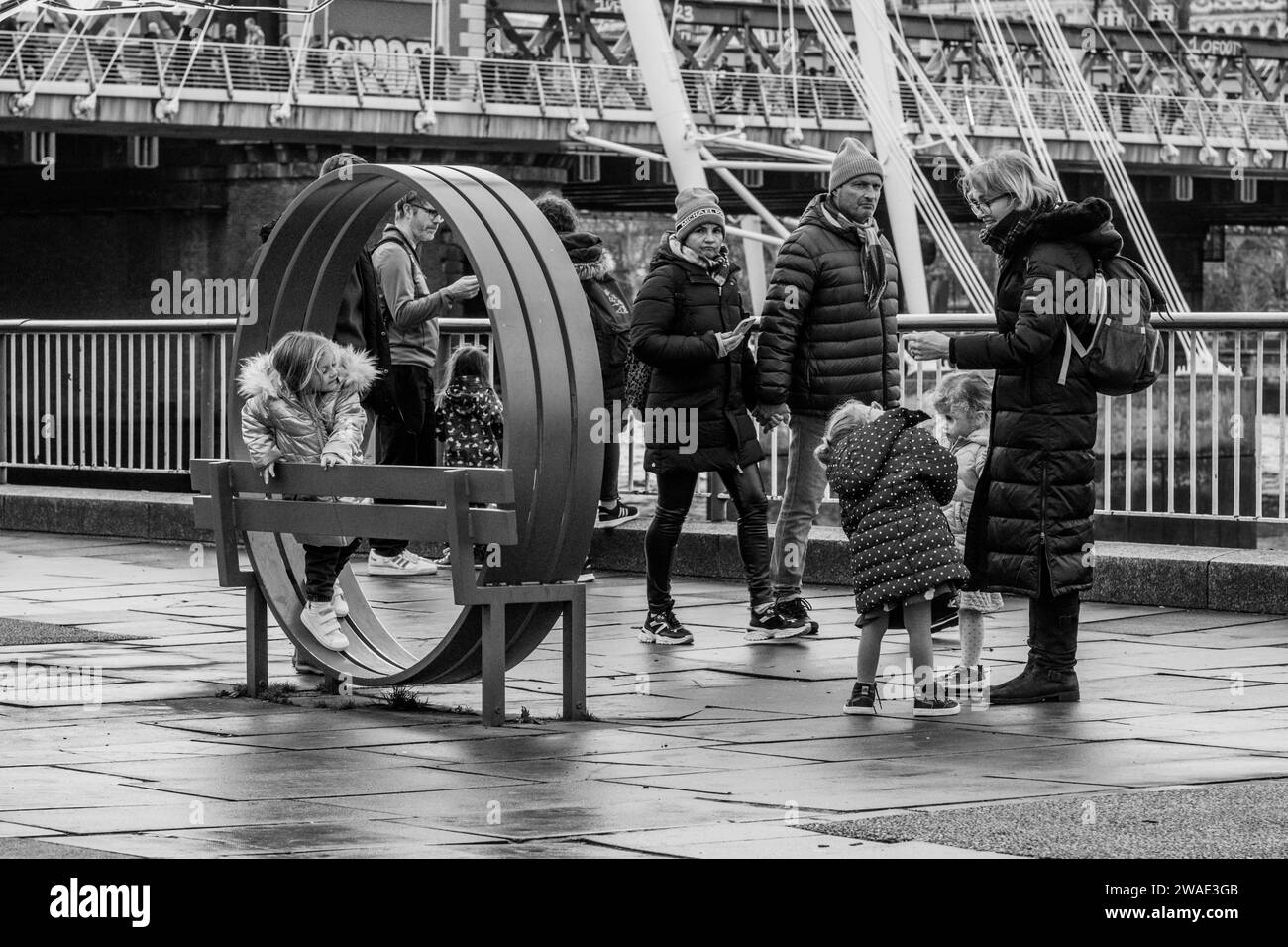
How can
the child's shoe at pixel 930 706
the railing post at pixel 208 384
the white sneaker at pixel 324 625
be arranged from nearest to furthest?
the child's shoe at pixel 930 706
the white sneaker at pixel 324 625
the railing post at pixel 208 384

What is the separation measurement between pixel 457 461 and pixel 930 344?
3845mm

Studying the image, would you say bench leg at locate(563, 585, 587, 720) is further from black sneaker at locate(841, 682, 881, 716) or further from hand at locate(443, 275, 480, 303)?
hand at locate(443, 275, 480, 303)

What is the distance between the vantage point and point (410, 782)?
6.60 m

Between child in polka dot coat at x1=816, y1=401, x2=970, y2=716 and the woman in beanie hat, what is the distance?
11.5 feet

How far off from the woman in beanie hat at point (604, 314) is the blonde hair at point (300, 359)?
2937 mm

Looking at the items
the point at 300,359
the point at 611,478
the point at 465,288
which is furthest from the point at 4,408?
the point at 300,359

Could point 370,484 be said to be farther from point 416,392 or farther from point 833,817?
point 416,392

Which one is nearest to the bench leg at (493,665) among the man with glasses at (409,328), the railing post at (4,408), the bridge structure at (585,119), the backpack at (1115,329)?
the backpack at (1115,329)

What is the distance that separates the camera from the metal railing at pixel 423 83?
41.6m

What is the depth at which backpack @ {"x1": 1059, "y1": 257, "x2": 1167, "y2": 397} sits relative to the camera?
319 inches

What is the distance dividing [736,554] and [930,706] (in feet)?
14.5

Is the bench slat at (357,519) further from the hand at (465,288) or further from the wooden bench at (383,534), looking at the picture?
the hand at (465,288)

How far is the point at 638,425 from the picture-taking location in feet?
55.4

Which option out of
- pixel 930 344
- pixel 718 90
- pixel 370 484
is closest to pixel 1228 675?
pixel 930 344
